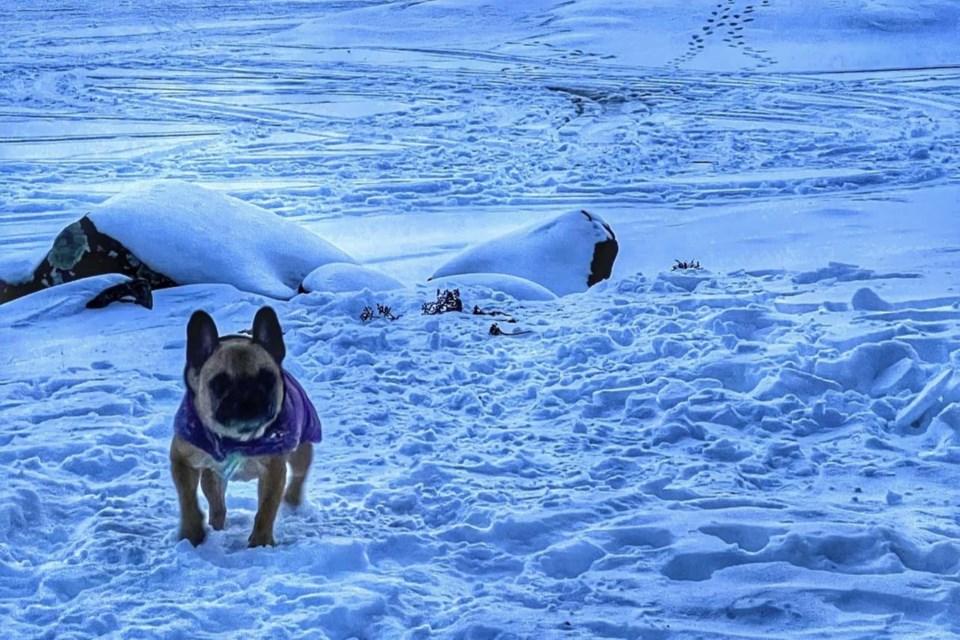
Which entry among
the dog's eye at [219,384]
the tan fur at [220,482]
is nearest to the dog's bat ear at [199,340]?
Result: the dog's eye at [219,384]

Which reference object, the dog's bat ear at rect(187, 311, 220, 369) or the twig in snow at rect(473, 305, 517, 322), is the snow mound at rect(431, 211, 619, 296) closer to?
the twig in snow at rect(473, 305, 517, 322)

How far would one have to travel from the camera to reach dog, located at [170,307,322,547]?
12.0 ft

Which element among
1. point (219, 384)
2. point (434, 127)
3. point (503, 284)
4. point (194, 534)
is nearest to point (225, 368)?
point (219, 384)

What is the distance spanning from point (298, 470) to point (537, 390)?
6.44 ft

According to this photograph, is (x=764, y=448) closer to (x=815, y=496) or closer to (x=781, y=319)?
(x=815, y=496)

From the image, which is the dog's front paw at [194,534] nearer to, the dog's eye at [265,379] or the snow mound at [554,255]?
the dog's eye at [265,379]

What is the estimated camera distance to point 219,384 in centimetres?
368

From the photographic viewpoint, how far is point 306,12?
23781 millimetres

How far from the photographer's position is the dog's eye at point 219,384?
12.0 feet

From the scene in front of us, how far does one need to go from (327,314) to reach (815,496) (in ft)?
11.2

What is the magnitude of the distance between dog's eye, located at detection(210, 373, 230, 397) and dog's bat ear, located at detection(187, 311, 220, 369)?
0.11m

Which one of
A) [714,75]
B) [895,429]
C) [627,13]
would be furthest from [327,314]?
[627,13]

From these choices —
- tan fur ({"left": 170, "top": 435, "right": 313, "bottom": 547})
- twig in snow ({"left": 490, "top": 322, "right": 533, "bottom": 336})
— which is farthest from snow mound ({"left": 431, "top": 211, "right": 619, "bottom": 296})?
tan fur ({"left": 170, "top": 435, "right": 313, "bottom": 547})

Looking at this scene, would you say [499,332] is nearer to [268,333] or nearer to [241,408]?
[268,333]
